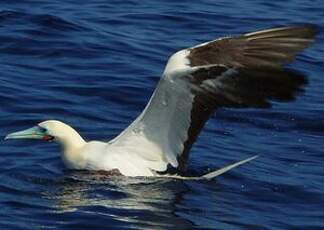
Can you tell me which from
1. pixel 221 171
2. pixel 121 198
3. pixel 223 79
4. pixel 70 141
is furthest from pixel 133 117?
Result: pixel 223 79

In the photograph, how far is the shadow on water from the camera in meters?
11.2

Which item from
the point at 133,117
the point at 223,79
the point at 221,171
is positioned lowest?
the point at 133,117

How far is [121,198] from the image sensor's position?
38.7ft

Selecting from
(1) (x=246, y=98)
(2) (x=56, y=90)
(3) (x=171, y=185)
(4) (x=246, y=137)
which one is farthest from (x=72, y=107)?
(1) (x=246, y=98)

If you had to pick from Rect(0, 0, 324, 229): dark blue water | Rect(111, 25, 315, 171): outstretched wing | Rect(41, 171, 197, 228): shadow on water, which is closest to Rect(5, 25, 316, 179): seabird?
Rect(111, 25, 315, 171): outstretched wing

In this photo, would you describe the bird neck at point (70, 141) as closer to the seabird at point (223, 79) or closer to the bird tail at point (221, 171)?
the seabird at point (223, 79)

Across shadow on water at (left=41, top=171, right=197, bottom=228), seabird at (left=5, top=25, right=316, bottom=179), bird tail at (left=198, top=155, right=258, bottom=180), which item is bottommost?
Result: shadow on water at (left=41, top=171, right=197, bottom=228)

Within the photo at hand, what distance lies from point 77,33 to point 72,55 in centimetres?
129

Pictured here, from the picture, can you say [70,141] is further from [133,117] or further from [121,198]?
[133,117]

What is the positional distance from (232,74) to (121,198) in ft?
4.85

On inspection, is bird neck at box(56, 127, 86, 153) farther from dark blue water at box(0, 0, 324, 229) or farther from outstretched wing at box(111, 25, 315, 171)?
outstretched wing at box(111, 25, 315, 171)

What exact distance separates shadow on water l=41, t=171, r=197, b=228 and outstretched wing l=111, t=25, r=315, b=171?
0.75 metres

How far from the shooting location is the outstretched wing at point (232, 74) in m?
11.3

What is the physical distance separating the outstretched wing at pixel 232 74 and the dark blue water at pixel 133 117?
2.95ft
